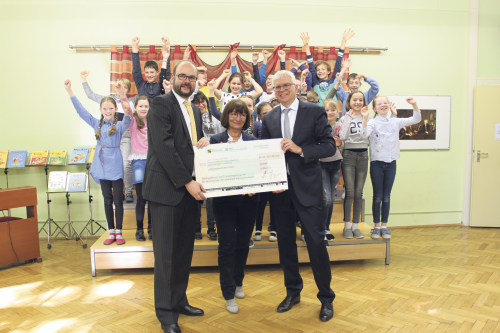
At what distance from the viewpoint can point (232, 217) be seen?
8.26 ft

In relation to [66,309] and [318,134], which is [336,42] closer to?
[318,134]

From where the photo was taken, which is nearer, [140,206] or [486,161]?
[140,206]

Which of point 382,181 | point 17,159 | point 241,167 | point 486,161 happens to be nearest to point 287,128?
point 241,167

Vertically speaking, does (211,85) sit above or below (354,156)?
above

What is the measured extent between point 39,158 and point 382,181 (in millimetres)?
4715

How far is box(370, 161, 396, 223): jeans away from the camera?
3.61 m

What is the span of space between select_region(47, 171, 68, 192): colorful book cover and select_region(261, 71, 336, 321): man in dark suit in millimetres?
3530

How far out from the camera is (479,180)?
5.57 m

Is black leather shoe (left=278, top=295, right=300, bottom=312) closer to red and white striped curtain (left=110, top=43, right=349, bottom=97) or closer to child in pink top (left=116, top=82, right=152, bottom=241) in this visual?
child in pink top (left=116, top=82, right=152, bottom=241)

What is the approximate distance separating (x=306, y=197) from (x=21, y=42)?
16.7 ft

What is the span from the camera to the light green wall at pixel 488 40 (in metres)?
5.59

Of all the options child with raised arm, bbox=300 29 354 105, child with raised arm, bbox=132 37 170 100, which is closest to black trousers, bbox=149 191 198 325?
child with raised arm, bbox=132 37 170 100

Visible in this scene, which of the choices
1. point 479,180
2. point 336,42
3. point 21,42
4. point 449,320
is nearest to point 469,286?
point 449,320

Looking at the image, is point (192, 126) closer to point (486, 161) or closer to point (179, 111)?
point (179, 111)
